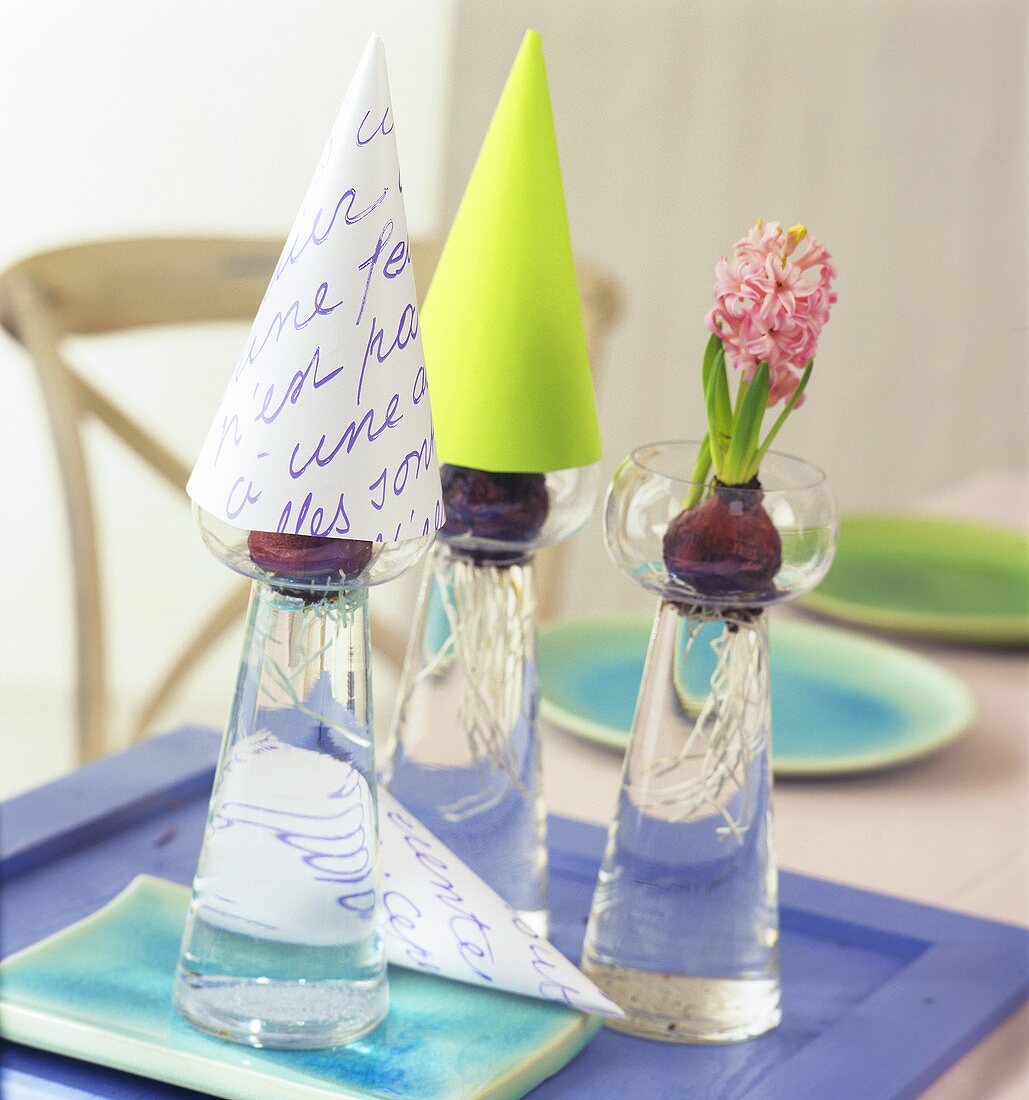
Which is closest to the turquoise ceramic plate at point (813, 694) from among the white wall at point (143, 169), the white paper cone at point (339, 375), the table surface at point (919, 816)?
the table surface at point (919, 816)

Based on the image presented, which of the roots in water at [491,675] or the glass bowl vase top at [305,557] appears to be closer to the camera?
the glass bowl vase top at [305,557]

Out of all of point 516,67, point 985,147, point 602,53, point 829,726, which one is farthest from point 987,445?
point 516,67

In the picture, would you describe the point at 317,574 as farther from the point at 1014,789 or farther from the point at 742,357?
the point at 1014,789

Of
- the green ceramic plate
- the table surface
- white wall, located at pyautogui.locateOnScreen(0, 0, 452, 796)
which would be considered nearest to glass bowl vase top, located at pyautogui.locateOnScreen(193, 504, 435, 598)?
the table surface

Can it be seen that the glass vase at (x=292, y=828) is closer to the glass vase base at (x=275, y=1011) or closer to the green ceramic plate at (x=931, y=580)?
the glass vase base at (x=275, y=1011)

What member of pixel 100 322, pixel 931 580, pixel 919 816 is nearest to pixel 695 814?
pixel 919 816

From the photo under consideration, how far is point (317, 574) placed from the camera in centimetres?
44

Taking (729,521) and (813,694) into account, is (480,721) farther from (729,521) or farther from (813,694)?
(813,694)

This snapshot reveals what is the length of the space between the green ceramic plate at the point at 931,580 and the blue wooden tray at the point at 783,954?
0.37m

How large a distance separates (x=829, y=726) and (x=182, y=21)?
181 cm

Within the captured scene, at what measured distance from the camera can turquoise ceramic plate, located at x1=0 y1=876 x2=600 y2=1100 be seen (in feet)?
1.49

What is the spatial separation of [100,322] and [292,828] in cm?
83

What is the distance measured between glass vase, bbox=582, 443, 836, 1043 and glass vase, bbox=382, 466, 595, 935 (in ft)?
0.17

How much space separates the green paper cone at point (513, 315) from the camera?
0.52 m
